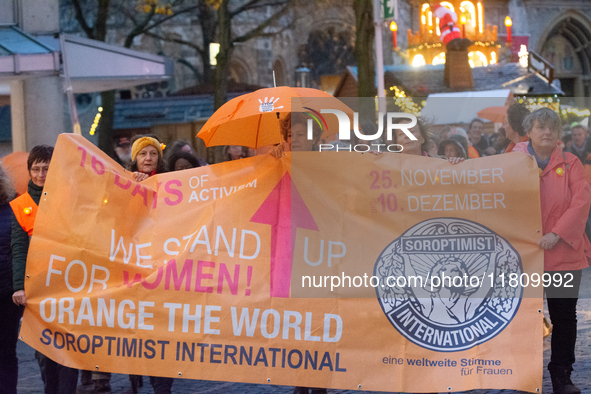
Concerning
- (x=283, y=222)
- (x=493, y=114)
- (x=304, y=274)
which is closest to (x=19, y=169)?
(x=283, y=222)

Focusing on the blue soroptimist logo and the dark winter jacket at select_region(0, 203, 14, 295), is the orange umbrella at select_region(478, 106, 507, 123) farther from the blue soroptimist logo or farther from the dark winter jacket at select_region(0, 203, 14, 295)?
the dark winter jacket at select_region(0, 203, 14, 295)

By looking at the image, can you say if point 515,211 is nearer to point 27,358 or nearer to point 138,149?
point 138,149

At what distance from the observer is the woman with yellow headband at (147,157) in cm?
542

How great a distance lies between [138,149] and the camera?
5.48 meters

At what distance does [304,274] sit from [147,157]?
68.0 inches

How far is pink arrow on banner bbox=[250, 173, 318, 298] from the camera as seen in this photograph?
4.43 m

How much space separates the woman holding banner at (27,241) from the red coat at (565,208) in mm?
3209

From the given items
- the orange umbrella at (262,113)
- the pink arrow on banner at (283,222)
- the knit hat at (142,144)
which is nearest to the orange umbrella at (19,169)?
the knit hat at (142,144)

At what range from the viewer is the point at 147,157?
213 inches

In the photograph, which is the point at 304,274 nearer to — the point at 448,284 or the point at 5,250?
the point at 448,284

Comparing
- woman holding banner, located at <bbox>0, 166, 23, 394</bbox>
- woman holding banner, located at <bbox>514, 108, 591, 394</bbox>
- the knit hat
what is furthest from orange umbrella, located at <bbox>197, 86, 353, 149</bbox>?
woman holding banner, located at <bbox>0, 166, 23, 394</bbox>

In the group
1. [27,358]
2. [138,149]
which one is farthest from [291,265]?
[27,358]

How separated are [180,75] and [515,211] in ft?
99.5

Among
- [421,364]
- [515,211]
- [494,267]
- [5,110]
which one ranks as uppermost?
[5,110]
